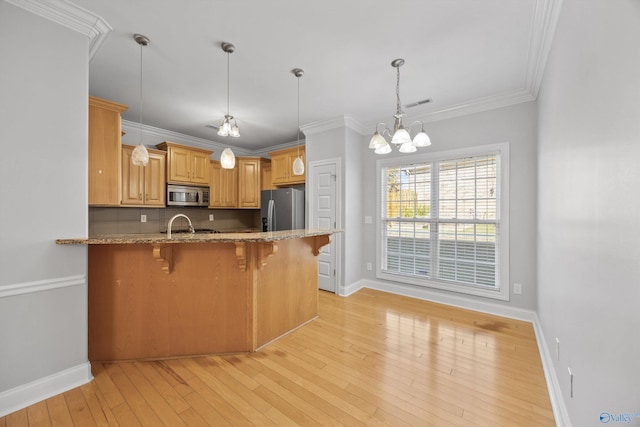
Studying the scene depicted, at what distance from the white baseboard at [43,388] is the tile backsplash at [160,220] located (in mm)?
2717

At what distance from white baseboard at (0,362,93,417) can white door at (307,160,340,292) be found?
294 centimetres

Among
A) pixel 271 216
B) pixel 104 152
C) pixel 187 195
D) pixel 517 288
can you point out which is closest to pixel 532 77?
pixel 517 288

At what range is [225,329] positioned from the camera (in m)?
2.30

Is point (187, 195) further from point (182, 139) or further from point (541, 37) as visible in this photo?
point (541, 37)

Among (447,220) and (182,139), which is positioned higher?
(182,139)

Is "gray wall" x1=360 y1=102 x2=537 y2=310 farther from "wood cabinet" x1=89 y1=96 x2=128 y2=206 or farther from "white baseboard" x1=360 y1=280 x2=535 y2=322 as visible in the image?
"wood cabinet" x1=89 y1=96 x2=128 y2=206

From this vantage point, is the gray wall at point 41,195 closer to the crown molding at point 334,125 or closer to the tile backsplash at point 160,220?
the tile backsplash at point 160,220

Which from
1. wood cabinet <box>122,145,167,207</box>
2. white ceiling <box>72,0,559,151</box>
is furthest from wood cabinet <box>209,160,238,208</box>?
white ceiling <box>72,0,559,151</box>

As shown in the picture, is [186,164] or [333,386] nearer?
[333,386]

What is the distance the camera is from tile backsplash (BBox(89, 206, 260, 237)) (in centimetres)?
394

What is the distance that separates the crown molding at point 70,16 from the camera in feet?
5.62

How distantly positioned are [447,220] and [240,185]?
3.90 meters

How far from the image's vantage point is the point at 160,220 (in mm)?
4609

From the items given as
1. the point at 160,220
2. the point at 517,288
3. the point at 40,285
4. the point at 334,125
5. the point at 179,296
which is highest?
the point at 334,125
